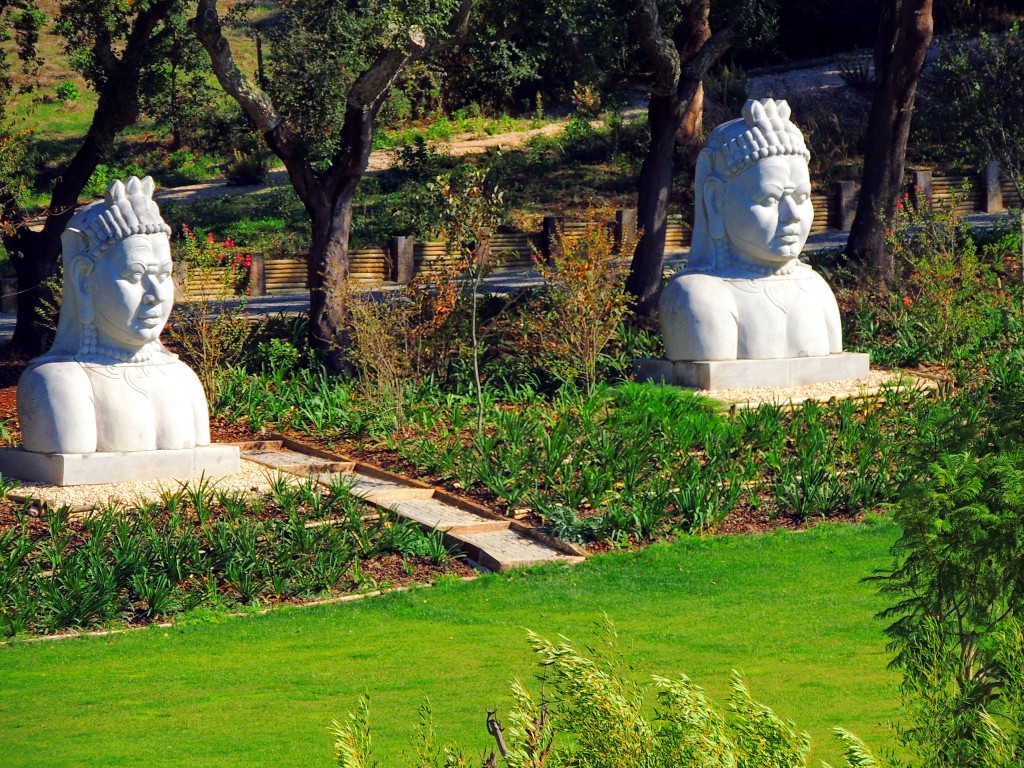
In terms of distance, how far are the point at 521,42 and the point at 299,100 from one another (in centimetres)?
777

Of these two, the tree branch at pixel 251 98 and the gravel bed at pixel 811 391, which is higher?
the tree branch at pixel 251 98

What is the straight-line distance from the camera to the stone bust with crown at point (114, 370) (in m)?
11.6

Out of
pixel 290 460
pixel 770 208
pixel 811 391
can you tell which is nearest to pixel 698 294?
pixel 770 208

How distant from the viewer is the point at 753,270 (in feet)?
48.9

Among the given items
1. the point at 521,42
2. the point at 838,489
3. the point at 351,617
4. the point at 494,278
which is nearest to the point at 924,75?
the point at 494,278

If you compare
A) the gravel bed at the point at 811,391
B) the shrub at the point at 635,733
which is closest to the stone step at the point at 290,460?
the gravel bed at the point at 811,391

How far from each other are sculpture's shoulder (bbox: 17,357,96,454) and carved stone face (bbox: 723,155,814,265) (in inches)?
255

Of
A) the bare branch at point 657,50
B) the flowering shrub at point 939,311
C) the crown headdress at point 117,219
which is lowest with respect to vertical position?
the flowering shrub at point 939,311

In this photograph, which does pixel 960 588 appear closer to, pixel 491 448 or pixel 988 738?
pixel 988 738

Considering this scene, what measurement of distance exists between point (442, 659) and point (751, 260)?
7.58m

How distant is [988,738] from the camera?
4273 millimetres

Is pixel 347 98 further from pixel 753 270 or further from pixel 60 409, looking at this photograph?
pixel 60 409

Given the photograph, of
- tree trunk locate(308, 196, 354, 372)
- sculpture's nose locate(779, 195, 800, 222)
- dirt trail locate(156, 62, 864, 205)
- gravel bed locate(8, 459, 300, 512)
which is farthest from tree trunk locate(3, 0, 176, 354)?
dirt trail locate(156, 62, 864, 205)

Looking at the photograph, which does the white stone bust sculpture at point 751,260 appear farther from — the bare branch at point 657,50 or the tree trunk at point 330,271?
the tree trunk at point 330,271
